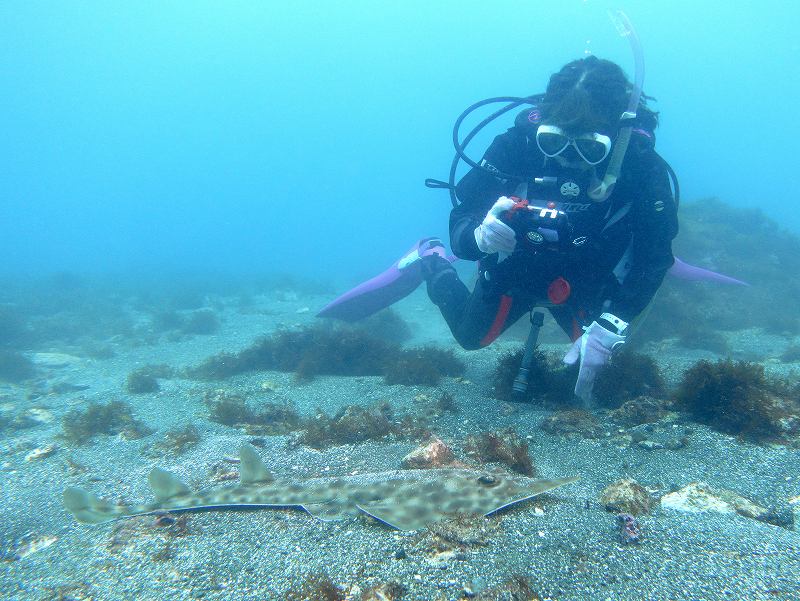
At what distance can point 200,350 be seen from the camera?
45.3 ft

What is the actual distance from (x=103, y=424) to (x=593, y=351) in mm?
7703

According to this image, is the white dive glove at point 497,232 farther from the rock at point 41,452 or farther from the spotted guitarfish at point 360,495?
the rock at point 41,452

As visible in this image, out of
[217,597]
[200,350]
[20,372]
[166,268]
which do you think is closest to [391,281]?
[200,350]

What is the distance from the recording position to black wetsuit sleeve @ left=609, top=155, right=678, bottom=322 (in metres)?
5.60

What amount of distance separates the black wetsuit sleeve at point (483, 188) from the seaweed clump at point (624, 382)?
8.19 ft

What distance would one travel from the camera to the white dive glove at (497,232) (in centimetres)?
542

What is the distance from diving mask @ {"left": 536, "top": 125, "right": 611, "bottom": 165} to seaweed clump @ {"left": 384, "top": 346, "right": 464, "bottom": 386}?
4.22 metres

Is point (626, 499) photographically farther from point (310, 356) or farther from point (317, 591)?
point (310, 356)

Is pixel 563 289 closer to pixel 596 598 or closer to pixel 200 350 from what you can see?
pixel 596 598

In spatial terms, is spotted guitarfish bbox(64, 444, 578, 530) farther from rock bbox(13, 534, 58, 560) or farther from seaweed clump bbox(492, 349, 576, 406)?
seaweed clump bbox(492, 349, 576, 406)

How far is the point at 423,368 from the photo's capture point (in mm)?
7914

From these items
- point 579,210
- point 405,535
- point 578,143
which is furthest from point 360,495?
point 578,143

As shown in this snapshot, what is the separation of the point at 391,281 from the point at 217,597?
27.1ft

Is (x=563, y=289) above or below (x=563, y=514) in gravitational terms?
above
